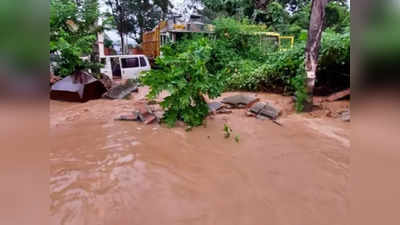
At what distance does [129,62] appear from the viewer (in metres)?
9.41

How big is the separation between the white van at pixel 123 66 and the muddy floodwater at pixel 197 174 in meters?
5.07

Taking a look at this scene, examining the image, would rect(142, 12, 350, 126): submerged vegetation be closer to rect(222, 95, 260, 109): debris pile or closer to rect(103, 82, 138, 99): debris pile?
rect(222, 95, 260, 109): debris pile

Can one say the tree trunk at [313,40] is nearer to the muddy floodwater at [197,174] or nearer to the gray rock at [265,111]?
the gray rock at [265,111]

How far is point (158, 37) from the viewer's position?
12070 mm

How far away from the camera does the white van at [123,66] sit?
927 cm

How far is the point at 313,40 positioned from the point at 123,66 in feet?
22.3

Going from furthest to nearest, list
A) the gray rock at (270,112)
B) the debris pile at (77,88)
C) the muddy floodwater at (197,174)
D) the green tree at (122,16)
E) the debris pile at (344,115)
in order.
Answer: the green tree at (122,16) < the debris pile at (77,88) < the gray rock at (270,112) < the debris pile at (344,115) < the muddy floodwater at (197,174)

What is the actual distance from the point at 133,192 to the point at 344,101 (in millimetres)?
5040

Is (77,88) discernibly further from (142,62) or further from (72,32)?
(142,62)

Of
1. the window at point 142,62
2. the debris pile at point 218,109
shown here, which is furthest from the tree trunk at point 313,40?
the window at point 142,62

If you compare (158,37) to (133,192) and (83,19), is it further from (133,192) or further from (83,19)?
(133,192)

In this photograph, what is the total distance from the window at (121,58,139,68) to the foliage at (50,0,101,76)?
189 centimetres

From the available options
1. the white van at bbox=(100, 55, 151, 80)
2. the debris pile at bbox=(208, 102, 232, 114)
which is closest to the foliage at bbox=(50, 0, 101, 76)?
the white van at bbox=(100, 55, 151, 80)

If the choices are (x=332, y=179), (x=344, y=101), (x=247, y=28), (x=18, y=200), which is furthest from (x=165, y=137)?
(x=247, y=28)
